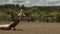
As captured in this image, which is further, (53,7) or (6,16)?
(53,7)

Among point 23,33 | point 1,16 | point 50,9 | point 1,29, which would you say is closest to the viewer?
point 23,33

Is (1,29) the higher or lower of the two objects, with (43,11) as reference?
higher

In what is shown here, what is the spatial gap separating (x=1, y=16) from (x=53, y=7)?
8351mm

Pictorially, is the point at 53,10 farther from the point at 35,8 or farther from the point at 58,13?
the point at 35,8

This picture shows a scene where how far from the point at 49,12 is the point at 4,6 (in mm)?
7088

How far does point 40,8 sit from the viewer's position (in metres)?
38.4

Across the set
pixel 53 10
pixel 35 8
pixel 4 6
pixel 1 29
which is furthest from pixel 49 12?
pixel 1 29

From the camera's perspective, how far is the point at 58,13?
3512 cm

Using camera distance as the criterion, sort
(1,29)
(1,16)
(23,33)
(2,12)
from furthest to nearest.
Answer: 1. (2,12)
2. (1,16)
3. (1,29)
4. (23,33)

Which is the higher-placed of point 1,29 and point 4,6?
point 1,29

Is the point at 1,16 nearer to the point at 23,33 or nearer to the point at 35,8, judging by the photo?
the point at 35,8

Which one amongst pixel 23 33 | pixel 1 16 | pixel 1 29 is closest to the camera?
pixel 23 33

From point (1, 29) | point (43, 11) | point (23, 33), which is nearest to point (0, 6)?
point (43, 11)

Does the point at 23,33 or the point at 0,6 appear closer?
the point at 23,33
